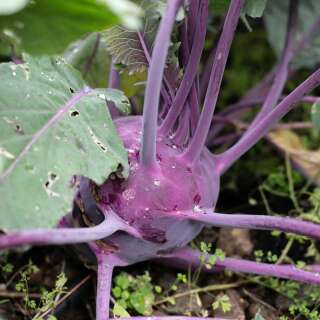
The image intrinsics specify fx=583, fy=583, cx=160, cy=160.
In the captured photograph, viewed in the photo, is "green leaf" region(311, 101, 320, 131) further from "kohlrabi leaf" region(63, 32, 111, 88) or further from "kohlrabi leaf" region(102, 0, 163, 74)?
"kohlrabi leaf" region(63, 32, 111, 88)

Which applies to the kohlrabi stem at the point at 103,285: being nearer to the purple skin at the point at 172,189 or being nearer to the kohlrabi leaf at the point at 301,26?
the purple skin at the point at 172,189

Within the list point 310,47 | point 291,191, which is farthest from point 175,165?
point 310,47

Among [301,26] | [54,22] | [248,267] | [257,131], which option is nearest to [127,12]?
[54,22]

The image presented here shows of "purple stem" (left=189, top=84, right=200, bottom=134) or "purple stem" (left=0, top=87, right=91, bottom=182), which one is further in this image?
"purple stem" (left=189, top=84, right=200, bottom=134)

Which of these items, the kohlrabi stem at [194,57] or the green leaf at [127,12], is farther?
the kohlrabi stem at [194,57]

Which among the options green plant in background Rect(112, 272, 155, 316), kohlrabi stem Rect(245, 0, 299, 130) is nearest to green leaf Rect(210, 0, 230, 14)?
kohlrabi stem Rect(245, 0, 299, 130)

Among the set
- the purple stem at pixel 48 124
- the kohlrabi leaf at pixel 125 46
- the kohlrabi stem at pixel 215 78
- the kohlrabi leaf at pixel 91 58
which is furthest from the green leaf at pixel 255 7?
the kohlrabi leaf at pixel 91 58
